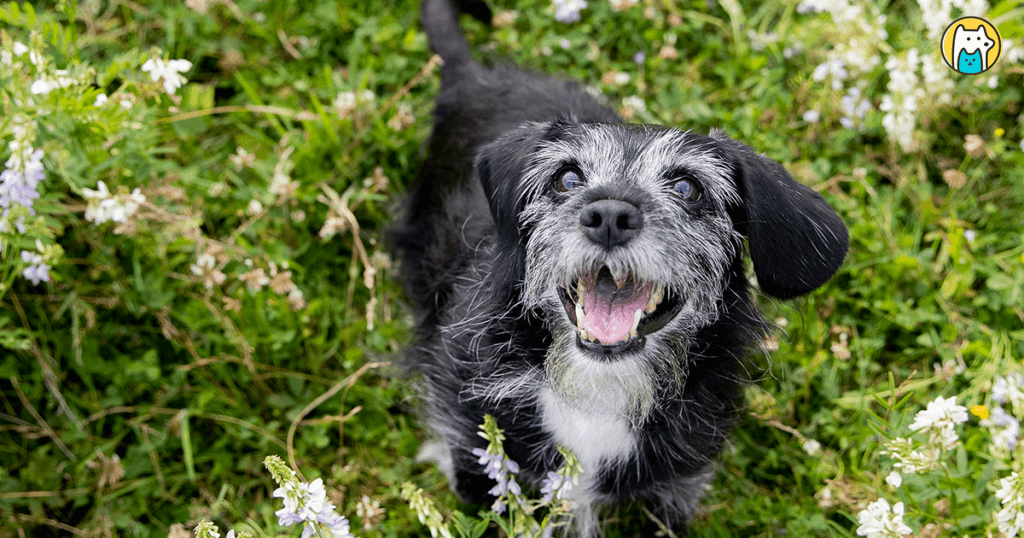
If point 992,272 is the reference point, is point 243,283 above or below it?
below

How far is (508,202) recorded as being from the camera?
278cm

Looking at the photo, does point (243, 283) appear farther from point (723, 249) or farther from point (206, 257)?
point (723, 249)

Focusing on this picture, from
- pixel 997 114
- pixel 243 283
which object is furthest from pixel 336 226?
pixel 997 114

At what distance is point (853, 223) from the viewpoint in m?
4.26

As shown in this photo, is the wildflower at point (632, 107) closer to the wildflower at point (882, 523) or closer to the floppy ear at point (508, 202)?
the floppy ear at point (508, 202)

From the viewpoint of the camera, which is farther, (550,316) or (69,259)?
(69,259)

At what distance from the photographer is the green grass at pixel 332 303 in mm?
3457

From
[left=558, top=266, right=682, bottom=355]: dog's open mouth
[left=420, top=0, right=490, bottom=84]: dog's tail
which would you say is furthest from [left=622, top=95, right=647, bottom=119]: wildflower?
[left=558, top=266, right=682, bottom=355]: dog's open mouth

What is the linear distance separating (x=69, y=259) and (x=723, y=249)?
3007 mm

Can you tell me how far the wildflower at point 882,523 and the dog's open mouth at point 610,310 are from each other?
916 mm

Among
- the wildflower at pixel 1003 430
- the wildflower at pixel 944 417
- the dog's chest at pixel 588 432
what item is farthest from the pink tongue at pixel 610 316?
the wildflower at pixel 1003 430

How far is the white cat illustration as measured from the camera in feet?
13.7

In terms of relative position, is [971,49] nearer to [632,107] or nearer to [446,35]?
[632,107]

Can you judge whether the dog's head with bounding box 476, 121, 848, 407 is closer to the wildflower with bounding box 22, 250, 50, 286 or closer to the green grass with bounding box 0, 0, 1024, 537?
the green grass with bounding box 0, 0, 1024, 537
